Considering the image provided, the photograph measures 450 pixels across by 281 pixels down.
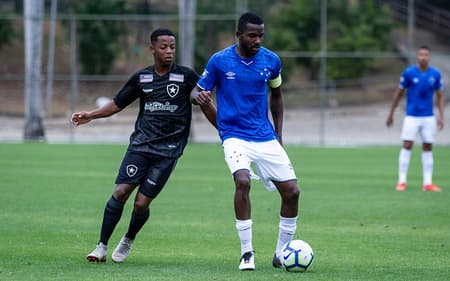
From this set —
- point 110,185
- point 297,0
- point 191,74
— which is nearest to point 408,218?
point 191,74

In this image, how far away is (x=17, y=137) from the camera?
115ft

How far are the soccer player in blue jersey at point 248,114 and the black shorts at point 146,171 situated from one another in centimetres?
75

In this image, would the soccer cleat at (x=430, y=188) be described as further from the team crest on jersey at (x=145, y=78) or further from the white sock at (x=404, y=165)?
the team crest on jersey at (x=145, y=78)

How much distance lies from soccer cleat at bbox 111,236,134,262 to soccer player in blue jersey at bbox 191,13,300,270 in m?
1.29

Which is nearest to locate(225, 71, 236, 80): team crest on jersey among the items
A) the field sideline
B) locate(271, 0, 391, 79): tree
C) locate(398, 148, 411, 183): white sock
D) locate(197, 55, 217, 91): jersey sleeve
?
locate(197, 55, 217, 91): jersey sleeve

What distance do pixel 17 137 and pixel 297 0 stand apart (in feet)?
46.0

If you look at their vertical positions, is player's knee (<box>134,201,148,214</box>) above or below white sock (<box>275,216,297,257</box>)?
above

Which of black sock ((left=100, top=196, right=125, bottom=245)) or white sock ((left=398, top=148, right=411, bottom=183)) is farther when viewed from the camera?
white sock ((left=398, top=148, right=411, bottom=183))

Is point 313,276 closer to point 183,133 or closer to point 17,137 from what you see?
point 183,133

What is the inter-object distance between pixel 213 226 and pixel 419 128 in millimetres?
6418

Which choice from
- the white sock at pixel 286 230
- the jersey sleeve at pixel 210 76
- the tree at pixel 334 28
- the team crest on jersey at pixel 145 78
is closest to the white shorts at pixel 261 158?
the white sock at pixel 286 230

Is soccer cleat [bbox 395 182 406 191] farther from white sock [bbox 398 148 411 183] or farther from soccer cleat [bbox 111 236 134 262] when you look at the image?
soccer cleat [bbox 111 236 134 262]

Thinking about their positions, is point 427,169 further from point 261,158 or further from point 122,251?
point 122,251

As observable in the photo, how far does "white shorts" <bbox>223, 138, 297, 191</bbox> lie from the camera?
9039 mm
